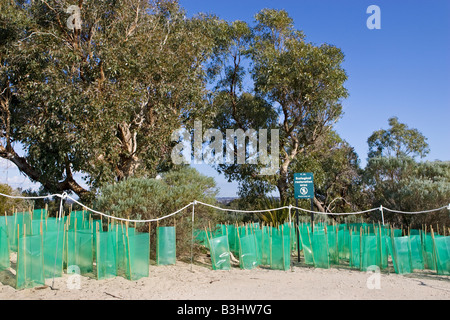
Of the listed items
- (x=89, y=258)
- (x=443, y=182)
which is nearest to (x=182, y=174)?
(x=89, y=258)

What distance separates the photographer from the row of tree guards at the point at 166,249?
599 cm

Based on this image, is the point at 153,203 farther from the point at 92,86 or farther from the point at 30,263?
the point at 92,86

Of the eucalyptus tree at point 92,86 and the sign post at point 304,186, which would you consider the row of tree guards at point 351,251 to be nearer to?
the sign post at point 304,186

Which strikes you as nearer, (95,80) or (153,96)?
(95,80)

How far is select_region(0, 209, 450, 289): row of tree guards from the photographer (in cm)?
599

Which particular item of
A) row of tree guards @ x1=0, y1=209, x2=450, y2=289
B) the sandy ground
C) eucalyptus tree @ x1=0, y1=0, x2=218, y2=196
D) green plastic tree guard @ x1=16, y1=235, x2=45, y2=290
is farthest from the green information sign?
green plastic tree guard @ x1=16, y1=235, x2=45, y2=290

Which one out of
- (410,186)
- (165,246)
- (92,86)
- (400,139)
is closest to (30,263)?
(165,246)

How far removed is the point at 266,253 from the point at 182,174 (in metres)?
3.65

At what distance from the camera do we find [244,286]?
5961mm

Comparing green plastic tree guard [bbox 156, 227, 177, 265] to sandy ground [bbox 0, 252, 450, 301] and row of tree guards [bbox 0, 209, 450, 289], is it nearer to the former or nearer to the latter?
row of tree guards [bbox 0, 209, 450, 289]

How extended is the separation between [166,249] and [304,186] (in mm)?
3853

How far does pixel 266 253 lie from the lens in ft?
26.0

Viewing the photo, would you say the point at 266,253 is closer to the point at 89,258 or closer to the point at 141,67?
the point at 89,258

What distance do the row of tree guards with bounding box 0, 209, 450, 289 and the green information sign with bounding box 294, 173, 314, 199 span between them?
1035 mm
